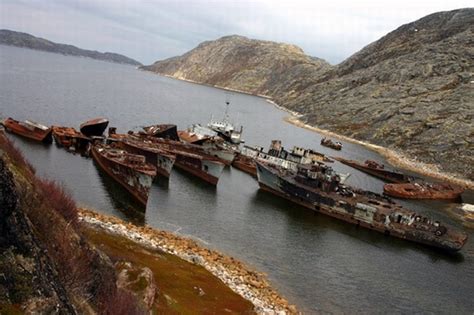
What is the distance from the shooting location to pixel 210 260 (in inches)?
1554

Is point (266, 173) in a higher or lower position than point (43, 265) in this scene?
lower

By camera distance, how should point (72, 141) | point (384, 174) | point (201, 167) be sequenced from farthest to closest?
point (384, 174)
point (72, 141)
point (201, 167)

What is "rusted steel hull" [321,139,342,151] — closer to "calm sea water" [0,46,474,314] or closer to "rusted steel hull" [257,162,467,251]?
"calm sea water" [0,46,474,314]

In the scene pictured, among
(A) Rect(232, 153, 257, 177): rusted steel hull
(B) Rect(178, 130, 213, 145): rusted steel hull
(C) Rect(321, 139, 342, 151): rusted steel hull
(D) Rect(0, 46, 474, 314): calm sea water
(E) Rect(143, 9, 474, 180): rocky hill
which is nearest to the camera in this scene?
(D) Rect(0, 46, 474, 314): calm sea water

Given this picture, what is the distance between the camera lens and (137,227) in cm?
4416

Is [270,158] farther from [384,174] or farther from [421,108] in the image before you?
[421,108]

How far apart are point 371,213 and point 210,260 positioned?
29.4m

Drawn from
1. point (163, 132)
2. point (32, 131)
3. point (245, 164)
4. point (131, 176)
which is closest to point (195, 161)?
point (245, 164)

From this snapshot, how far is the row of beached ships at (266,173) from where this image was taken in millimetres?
57250

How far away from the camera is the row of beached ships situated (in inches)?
2254

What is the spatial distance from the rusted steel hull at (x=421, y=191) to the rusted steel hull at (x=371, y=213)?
51.5 feet

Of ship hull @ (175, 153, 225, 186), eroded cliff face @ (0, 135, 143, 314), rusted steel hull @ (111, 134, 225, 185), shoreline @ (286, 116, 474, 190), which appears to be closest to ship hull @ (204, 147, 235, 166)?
rusted steel hull @ (111, 134, 225, 185)

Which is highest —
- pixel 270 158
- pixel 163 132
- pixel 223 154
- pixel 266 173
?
pixel 163 132

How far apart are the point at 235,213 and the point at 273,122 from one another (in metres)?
126
